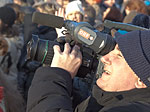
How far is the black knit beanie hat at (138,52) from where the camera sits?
1058mm

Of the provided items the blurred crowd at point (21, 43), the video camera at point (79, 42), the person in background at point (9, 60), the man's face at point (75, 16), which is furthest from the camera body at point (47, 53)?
the man's face at point (75, 16)

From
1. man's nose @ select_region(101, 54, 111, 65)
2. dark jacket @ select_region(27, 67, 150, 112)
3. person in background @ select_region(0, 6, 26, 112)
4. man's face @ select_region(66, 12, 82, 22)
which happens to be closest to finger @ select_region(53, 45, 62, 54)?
dark jacket @ select_region(27, 67, 150, 112)

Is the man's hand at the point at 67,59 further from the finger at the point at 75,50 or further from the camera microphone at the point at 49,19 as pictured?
the camera microphone at the point at 49,19

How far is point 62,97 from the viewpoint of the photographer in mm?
1110

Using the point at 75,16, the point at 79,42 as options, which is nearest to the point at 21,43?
the point at 75,16

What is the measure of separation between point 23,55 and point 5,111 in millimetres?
1295

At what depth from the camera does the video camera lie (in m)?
1.18

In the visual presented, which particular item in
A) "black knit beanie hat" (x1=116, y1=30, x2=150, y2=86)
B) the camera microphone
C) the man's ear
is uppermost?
the camera microphone

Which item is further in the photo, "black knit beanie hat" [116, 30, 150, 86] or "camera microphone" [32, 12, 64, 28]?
"camera microphone" [32, 12, 64, 28]

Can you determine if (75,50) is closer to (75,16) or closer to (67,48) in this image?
(67,48)

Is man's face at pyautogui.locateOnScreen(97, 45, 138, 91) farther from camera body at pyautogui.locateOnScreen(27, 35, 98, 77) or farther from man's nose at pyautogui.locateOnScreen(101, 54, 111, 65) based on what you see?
camera body at pyautogui.locateOnScreen(27, 35, 98, 77)

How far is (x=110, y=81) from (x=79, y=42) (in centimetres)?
27

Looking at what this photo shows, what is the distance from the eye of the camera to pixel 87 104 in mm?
1271

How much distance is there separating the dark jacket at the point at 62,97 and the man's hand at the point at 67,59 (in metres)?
0.04
